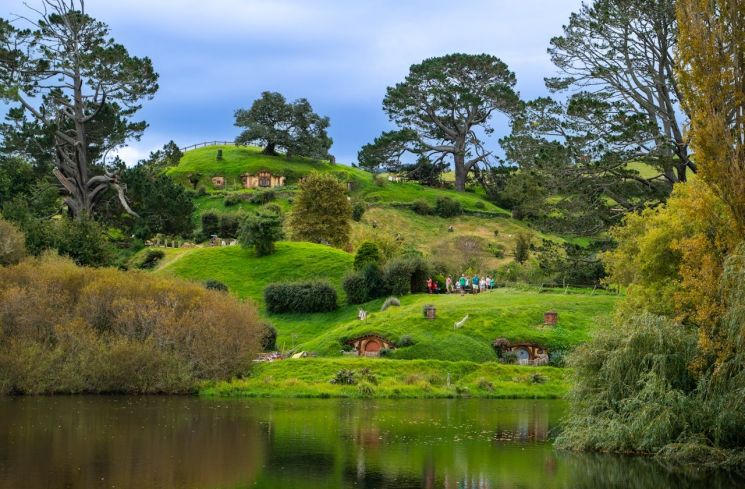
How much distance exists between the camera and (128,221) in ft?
279

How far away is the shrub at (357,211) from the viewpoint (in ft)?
360

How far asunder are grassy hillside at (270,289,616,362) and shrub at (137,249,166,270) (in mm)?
19013

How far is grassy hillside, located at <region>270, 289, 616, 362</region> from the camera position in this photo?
57.1m

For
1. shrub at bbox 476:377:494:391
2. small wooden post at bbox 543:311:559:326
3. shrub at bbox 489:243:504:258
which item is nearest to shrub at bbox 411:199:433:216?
shrub at bbox 489:243:504:258

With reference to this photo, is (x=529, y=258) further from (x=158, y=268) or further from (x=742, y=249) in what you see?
(x=742, y=249)

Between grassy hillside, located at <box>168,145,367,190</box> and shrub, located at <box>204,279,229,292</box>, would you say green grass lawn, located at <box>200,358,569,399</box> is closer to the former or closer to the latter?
shrub, located at <box>204,279,229,292</box>

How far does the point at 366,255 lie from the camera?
2906 inches

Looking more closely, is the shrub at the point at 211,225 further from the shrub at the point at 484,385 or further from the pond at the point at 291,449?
the pond at the point at 291,449

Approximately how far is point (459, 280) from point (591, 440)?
43.5 m

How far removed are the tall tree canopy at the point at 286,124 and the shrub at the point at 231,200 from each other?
22719 millimetres

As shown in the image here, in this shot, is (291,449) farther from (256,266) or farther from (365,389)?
(256,266)

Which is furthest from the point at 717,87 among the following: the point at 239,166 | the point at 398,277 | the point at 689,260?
the point at 239,166

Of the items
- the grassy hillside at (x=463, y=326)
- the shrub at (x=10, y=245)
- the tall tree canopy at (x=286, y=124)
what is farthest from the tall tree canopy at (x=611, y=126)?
the tall tree canopy at (x=286, y=124)

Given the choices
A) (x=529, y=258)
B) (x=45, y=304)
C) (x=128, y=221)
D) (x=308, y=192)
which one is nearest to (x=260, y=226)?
(x=308, y=192)
